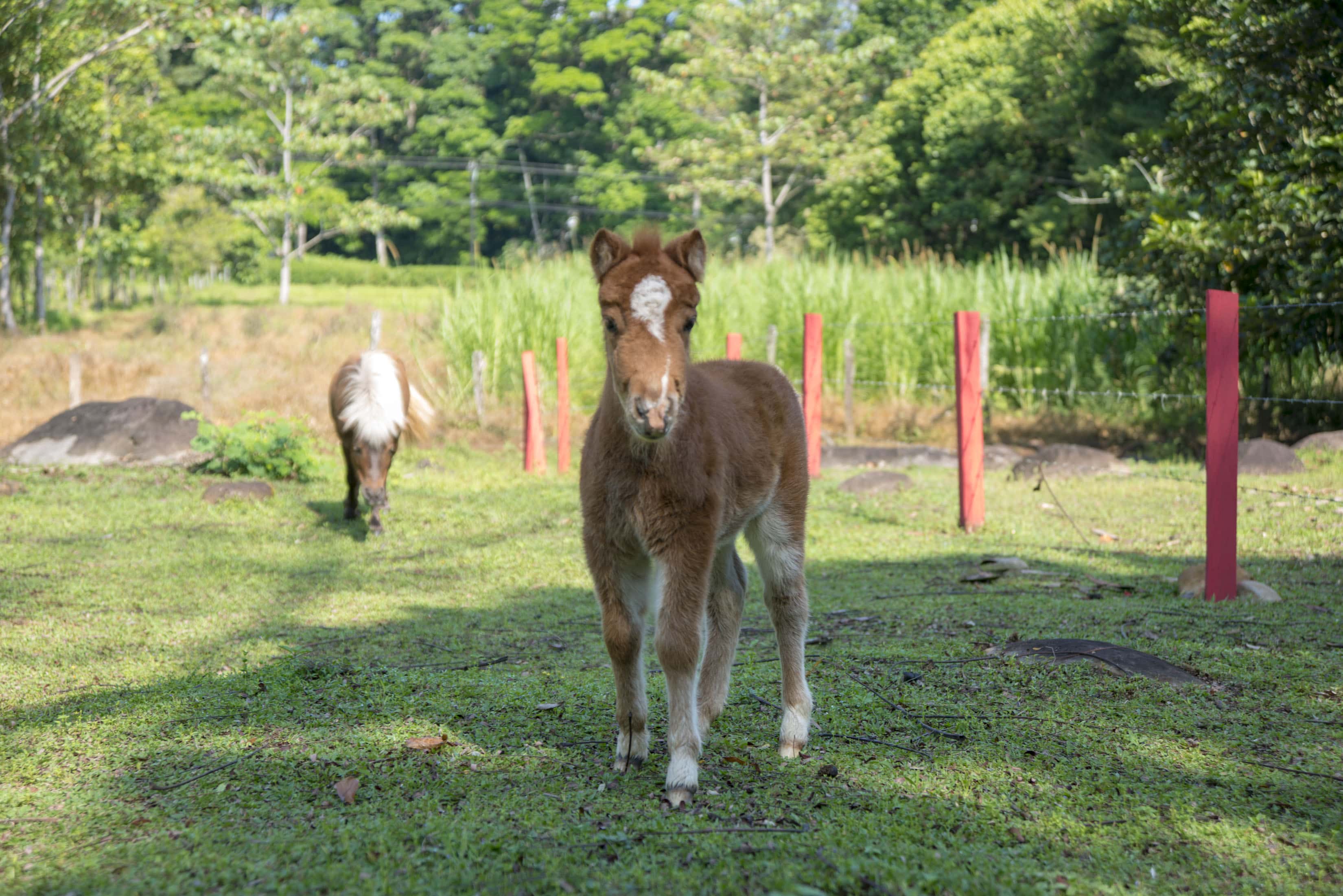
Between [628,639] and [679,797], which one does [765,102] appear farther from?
[679,797]

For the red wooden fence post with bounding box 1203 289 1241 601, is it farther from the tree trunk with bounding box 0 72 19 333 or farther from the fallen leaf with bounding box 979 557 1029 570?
the tree trunk with bounding box 0 72 19 333

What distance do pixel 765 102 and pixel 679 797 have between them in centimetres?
3460

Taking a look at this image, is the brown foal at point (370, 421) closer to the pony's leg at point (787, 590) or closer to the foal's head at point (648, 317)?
the pony's leg at point (787, 590)

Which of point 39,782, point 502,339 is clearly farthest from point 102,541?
point 502,339

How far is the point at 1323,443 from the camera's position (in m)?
11.7

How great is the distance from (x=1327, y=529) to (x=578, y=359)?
480 inches

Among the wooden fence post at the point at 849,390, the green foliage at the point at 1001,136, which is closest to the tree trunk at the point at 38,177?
the wooden fence post at the point at 849,390

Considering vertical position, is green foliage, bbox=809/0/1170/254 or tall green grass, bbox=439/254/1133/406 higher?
green foliage, bbox=809/0/1170/254

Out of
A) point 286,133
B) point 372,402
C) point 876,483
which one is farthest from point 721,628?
point 286,133

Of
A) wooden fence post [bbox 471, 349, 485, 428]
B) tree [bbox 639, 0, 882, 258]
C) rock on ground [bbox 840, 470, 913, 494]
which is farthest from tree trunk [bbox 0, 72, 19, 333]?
rock on ground [bbox 840, 470, 913, 494]

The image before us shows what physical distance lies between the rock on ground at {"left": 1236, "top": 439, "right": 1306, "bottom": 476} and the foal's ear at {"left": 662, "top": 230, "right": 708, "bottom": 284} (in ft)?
30.8

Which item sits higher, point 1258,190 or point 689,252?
point 1258,190

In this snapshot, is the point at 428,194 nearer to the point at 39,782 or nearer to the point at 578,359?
the point at 578,359

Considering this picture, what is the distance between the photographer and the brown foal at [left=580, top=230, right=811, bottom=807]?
3268 millimetres
